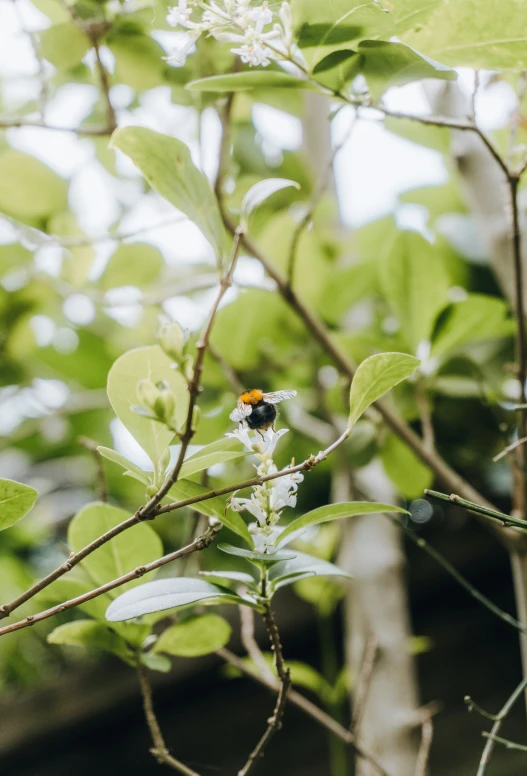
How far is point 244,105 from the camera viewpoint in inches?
30.2

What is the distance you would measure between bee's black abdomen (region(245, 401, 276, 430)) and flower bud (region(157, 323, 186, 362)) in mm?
105

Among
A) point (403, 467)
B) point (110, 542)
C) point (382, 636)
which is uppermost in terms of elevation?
point (110, 542)

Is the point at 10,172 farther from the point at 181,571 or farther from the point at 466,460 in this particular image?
the point at 466,460

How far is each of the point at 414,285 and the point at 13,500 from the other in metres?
0.47

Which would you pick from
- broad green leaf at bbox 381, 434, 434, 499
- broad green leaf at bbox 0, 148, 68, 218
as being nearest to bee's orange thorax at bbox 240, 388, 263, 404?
broad green leaf at bbox 381, 434, 434, 499

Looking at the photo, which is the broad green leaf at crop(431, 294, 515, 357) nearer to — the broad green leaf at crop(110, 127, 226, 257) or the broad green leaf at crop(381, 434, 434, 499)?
the broad green leaf at crop(381, 434, 434, 499)

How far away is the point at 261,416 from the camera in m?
0.38

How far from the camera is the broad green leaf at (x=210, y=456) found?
32cm

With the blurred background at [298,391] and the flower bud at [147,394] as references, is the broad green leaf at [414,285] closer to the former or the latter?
the blurred background at [298,391]

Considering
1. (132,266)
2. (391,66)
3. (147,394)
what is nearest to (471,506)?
(147,394)

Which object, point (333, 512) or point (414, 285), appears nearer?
point (333, 512)

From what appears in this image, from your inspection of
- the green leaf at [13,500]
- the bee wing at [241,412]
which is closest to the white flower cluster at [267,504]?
the bee wing at [241,412]

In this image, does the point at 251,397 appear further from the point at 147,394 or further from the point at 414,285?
the point at 414,285

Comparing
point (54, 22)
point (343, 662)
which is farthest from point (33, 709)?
point (54, 22)
